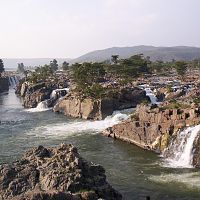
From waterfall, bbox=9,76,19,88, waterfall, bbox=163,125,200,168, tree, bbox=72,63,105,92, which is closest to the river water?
waterfall, bbox=163,125,200,168

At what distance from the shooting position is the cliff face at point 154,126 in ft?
172

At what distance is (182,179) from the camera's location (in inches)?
1618

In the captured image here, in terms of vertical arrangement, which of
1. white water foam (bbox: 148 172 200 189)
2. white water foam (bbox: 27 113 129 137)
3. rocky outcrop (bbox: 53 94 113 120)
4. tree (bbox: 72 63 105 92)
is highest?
tree (bbox: 72 63 105 92)

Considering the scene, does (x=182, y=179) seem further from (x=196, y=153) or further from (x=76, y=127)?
(x=76, y=127)

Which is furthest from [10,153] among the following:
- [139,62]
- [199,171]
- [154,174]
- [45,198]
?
[139,62]

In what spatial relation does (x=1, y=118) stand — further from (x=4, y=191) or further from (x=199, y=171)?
(x=4, y=191)

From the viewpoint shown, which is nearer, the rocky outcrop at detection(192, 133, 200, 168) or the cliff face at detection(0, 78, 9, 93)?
the rocky outcrop at detection(192, 133, 200, 168)

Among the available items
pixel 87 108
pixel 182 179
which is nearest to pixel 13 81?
pixel 87 108

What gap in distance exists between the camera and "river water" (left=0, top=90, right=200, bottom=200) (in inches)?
1518

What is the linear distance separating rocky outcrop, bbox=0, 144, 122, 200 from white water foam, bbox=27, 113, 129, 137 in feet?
101

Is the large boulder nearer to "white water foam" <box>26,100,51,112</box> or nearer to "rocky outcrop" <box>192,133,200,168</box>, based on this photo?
"white water foam" <box>26,100,51,112</box>

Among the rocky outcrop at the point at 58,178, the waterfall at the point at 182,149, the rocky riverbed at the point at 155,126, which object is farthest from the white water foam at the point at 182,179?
the rocky outcrop at the point at 58,178

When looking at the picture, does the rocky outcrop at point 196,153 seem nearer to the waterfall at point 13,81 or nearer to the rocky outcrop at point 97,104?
the rocky outcrop at point 97,104

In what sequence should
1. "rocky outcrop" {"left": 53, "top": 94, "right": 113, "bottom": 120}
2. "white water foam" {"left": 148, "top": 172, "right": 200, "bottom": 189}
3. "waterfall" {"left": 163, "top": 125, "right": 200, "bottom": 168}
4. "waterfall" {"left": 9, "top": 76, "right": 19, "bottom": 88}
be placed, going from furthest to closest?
"waterfall" {"left": 9, "top": 76, "right": 19, "bottom": 88}
"rocky outcrop" {"left": 53, "top": 94, "right": 113, "bottom": 120}
"waterfall" {"left": 163, "top": 125, "right": 200, "bottom": 168}
"white water foam" {"left": 148, "top": 172, "right": 200, "bottom": 189}
